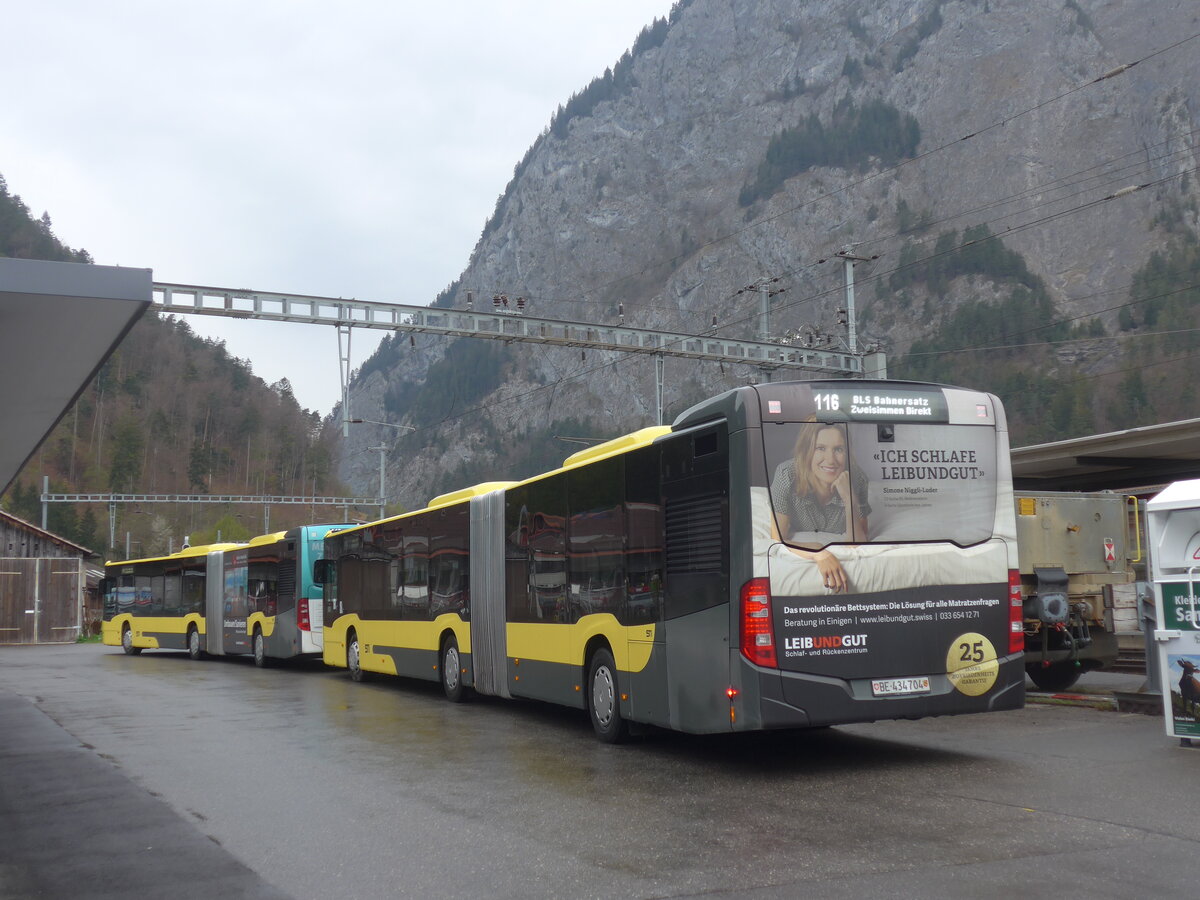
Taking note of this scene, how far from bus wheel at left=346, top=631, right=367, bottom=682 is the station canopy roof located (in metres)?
11.0

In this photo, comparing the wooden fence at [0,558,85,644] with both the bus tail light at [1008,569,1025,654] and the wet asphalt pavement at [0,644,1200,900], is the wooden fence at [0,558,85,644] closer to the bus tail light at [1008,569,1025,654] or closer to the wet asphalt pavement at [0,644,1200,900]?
Answer: the wet asphalt pavement at [0,644,1200,900]

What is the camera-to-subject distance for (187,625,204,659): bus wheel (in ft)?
102

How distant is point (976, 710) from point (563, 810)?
3.57 metres

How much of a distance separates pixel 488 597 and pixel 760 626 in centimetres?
642

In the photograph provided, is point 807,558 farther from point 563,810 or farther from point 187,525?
point 187,525

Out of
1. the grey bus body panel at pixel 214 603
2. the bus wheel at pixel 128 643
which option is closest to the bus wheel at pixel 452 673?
the grey bus body panel at pixel 214 603

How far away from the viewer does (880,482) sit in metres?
9.48

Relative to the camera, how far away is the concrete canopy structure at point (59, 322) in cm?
715

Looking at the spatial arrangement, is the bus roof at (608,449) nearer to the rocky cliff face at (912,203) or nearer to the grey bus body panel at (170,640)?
the grey bus body panel at (170,640)

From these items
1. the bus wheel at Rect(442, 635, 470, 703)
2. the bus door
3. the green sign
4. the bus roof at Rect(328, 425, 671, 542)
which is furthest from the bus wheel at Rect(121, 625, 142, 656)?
the green sign

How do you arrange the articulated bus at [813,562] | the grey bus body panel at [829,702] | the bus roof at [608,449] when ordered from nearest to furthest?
1. the grey bus body panel at [829,702]
2. the articulated bus at [813,562]
3. the bus roof at [608,449]

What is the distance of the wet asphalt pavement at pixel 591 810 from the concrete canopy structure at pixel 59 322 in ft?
10.6

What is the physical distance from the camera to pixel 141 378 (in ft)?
376

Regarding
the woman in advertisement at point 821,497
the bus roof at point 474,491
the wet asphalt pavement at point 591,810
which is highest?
the bus roof at point 474,491
